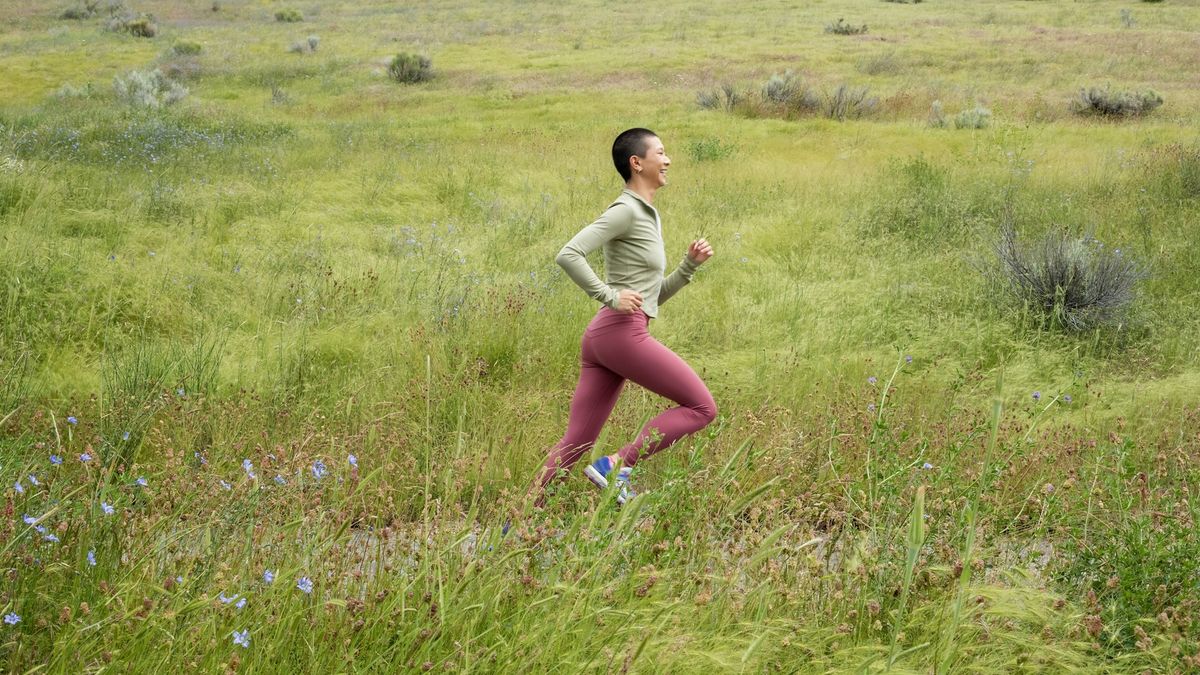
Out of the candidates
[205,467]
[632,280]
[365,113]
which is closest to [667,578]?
[632,280]

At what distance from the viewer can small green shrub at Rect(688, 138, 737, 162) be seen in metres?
14.6

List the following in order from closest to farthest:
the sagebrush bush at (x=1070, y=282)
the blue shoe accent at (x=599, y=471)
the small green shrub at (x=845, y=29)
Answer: the blue shoe accent at (x=599, y=471) → the sagebrush bush at (x=1070, y=282) → the small green shrub at (x=845, y=29)

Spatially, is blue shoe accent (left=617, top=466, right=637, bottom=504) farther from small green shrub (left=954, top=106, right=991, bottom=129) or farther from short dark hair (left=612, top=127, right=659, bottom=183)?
small green shrub (left=954, top=106, right=991, bottom=129)

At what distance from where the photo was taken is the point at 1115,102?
1931 cm

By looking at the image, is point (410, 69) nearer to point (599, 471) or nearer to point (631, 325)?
point (631, 325)

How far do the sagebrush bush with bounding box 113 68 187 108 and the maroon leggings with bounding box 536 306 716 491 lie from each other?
847 inches

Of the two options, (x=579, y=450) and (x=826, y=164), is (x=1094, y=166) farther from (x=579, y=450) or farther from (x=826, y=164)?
(x=579, y=450)

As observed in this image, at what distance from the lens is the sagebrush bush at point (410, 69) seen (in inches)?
1162

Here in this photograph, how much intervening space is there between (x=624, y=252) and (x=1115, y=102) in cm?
1859

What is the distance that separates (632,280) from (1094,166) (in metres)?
10.6

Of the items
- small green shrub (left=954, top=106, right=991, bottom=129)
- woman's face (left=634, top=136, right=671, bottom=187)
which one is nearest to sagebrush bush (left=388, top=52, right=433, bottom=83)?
small green shrub (left=954, top=106, right=991, bottom=129)

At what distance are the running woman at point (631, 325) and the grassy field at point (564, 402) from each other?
30 centimetres

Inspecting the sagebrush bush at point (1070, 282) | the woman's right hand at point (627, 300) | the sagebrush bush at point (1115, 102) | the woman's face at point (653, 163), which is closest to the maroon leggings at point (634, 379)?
the woman's right hand at point (627, 300)

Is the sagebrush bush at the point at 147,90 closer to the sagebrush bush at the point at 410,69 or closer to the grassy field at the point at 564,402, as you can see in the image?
the grassy field at the point at 564,402
